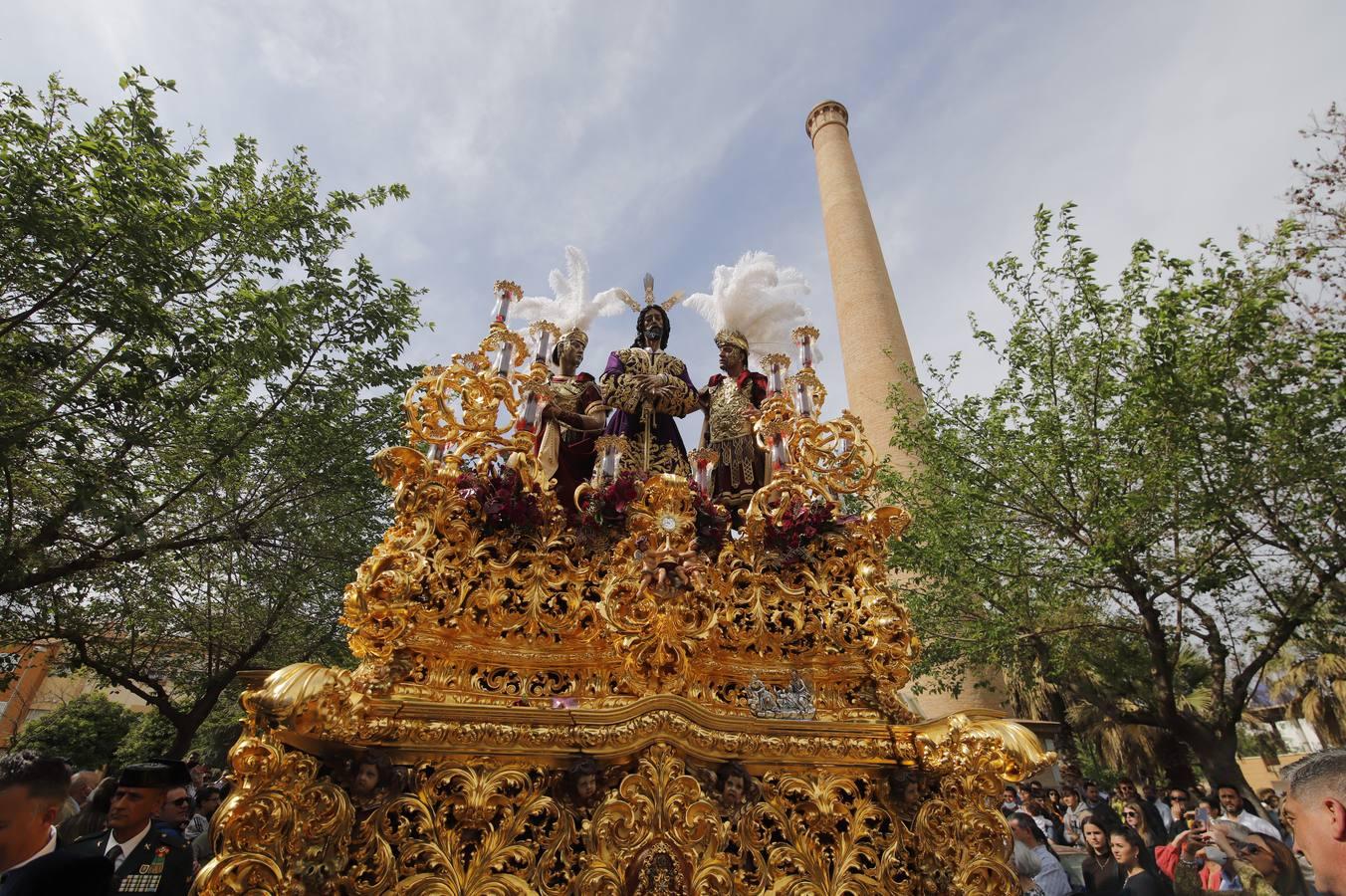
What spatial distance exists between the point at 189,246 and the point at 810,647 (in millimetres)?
8330

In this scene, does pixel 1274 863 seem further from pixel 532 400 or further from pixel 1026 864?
pixel 532 400

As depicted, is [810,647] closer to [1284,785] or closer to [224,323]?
[1284,785]

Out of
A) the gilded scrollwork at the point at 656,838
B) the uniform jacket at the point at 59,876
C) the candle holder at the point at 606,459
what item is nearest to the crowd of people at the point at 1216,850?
the gilded scrollwork at the point at 656,838

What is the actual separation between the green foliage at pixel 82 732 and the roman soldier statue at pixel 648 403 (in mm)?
30855

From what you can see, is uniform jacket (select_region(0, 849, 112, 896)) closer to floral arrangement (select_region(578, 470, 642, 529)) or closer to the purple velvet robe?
floral arrangement (select_region(578, 470, 642, 529))

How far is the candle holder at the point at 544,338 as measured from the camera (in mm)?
5047

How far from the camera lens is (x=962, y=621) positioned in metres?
12.3

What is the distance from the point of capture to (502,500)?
3.95 m

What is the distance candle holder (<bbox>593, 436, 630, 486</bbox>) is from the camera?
435cm

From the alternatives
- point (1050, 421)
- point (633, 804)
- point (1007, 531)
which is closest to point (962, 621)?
point (1007, 531)

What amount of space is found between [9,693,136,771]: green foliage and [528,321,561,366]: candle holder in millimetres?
30521

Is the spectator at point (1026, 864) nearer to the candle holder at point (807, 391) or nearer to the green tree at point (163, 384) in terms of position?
the candle holder at point (807, 391)

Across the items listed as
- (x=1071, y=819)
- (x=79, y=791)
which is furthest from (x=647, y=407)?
(x=1071, y=819)

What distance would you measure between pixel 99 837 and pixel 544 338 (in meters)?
4.04
